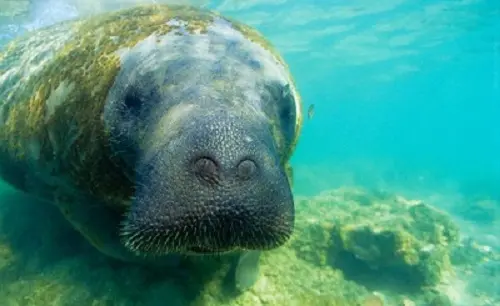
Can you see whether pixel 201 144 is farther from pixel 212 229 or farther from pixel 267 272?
pixel 267 272

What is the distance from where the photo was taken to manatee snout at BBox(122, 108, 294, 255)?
241 cm

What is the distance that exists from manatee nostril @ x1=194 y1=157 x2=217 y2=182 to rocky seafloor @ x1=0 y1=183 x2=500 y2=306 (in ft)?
8.31

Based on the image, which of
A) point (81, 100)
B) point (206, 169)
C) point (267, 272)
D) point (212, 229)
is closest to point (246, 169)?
point (206, 169)

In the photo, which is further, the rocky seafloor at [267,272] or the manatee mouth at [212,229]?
the rocky seafloor at [267,272]

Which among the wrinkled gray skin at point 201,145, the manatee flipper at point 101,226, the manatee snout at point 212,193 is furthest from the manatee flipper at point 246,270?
the manatee snout at point 212,193

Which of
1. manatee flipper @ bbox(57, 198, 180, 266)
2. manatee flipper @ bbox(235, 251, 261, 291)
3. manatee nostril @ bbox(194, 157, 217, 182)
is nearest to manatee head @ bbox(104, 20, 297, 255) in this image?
manatee nostril @ bbox(194, 157, 217, 182)

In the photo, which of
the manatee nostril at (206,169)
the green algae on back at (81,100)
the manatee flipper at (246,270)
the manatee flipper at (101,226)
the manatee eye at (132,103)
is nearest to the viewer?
the manatee nostril at (206,169)

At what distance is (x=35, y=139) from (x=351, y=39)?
33361mm

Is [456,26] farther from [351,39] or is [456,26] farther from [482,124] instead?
[482,124]

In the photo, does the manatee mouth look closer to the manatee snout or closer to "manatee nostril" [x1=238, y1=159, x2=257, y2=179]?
the manatee snout

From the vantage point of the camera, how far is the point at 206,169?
242 centimetres

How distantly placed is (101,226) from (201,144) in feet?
7.96

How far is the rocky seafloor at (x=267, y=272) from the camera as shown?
4645 mm

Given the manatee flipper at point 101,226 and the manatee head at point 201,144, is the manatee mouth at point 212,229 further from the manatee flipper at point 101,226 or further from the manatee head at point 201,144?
the manatee flipper at point 101,226
